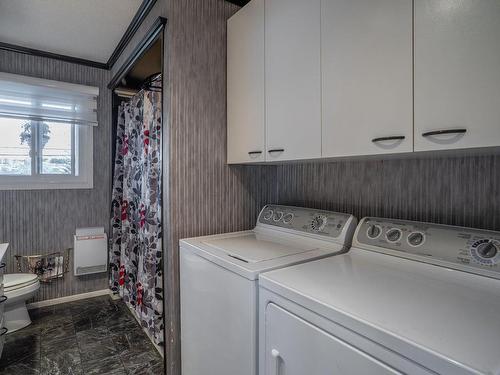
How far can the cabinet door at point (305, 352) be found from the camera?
70 cm

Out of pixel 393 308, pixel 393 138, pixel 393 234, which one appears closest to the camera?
pixel 393 308

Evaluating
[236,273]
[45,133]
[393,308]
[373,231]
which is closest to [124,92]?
[45,133]

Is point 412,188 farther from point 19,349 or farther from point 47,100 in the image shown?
point 47,100

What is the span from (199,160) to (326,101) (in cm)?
83

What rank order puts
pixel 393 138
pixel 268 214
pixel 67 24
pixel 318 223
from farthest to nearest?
pixel 67 24
pixel 268 214
pixel 318 223
pixel 393 138

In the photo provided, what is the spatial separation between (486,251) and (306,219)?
2.56ft

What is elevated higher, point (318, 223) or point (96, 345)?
point (318, 223)

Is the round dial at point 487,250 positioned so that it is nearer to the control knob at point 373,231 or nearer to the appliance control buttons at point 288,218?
the control knob at point 373,231

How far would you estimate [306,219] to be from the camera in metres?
1.57

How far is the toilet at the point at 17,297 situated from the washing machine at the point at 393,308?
2307 millimetres

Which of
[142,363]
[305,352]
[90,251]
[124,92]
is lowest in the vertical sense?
[142,363]

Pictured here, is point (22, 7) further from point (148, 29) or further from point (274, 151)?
point (274, 151)

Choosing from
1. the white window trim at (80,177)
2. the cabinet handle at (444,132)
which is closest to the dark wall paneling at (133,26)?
the white window trim at (80,177)

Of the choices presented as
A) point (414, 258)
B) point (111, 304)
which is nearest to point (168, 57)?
point (414, 258)
